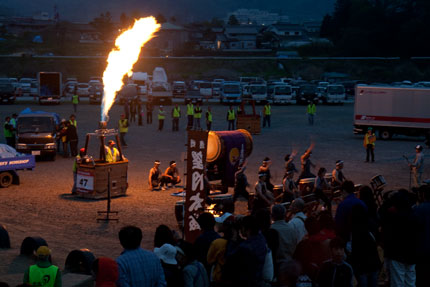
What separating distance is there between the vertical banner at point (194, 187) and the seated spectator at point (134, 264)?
5.59 meters

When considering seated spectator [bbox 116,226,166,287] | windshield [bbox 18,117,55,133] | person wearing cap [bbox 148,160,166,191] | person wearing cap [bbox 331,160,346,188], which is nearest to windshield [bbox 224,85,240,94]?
windshield [bbox 18,117,55,133]

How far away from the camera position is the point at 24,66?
279 ft

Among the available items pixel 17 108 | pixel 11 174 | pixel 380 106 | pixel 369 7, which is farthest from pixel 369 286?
pixel 369 7

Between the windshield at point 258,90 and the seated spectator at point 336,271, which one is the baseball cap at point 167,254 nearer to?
the seated spectator at point 336,271

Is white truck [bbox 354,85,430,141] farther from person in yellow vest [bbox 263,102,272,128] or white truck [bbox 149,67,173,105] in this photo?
white truck [bbox 149,67,173,105]

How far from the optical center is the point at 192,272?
23.4ft

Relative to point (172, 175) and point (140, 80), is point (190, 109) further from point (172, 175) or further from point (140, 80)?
point (140, 80)

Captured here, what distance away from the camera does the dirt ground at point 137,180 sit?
45.5ft

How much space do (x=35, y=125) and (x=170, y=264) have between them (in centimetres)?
2012

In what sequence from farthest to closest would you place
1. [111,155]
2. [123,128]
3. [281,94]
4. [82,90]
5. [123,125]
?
1. [82,90]
2. [281,94]
3. [123,128]
4. [123,125]
5. [111,155]

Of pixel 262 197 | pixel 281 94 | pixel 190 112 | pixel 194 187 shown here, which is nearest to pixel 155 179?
pixel 262 197

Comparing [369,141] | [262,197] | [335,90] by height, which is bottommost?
[262,197]

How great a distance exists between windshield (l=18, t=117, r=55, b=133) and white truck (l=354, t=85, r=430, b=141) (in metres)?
17.3

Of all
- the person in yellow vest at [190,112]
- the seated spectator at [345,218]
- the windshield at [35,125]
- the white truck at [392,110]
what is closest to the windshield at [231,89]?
the person in yellow vest at [190,112]
